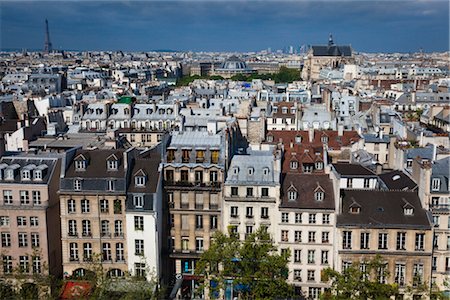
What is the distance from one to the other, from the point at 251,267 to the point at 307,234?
35.5 ft

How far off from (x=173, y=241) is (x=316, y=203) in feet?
48.2

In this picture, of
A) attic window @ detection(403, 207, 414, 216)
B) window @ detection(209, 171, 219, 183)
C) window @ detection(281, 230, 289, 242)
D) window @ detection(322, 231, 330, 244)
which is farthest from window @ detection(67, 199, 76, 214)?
attic window @ detection(403, 207, 414, 216)

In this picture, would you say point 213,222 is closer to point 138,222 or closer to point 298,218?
point 138,222

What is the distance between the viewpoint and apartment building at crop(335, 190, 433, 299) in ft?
167

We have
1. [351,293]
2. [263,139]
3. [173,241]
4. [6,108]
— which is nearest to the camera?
[351,293]

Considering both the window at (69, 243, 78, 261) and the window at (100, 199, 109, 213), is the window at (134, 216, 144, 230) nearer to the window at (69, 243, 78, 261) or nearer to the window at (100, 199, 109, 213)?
the window at (100, 199, 109, 213)

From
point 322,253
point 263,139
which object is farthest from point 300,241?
point 263,139

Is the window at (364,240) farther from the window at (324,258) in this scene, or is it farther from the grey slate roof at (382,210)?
the window at (324,258)

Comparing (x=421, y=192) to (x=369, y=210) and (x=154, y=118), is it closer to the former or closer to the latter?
(x=369, y=210)

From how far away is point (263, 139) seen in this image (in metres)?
82.8

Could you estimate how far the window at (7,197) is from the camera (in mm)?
54062

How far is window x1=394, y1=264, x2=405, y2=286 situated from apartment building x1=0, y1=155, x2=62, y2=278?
3236 centimetres

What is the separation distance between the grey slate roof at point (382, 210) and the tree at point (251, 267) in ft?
32.7

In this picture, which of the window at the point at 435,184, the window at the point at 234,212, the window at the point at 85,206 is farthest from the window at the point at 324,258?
the window at the point at 85,206
